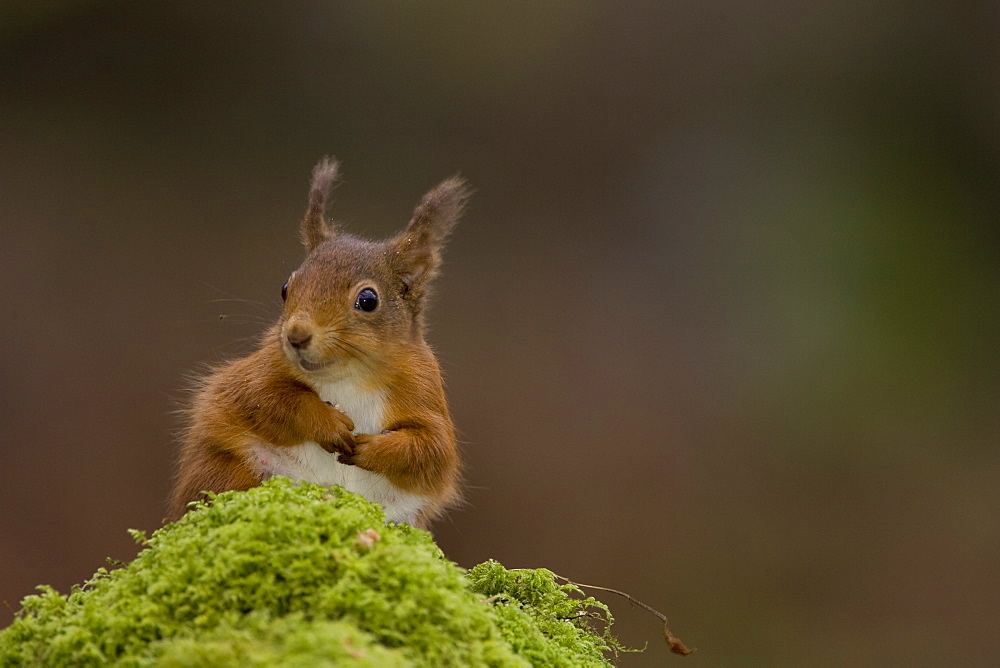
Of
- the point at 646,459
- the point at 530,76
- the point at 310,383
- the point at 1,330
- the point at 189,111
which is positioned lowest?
the point at 310,383

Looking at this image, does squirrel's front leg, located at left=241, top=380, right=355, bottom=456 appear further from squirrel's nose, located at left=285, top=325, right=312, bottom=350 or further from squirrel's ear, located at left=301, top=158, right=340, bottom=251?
squirrel's ear, located at left=301, top=158, right=340, bottom=251

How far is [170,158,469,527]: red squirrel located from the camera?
7.75ft

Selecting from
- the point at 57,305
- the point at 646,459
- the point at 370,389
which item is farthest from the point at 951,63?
the point at 57,305

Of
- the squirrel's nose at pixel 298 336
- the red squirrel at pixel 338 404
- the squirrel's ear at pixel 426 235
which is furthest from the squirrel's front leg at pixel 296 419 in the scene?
the squirrel's ear at pixel 426 235

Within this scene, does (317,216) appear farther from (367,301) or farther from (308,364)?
(308,364)

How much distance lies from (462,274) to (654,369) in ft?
4.89

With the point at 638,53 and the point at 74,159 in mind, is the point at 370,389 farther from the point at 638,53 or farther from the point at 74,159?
the point at 638,53

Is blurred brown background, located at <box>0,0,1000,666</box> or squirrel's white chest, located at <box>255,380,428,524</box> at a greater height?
blurred brown background, located at <box>0,0,1000,666</box>

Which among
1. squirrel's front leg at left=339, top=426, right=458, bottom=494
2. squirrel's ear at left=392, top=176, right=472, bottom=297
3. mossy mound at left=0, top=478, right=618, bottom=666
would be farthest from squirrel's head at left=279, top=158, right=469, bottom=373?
mossy mound at left=0, top=478, right=618, bottom=666

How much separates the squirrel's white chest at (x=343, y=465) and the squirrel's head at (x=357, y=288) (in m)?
0.09

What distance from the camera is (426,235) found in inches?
106

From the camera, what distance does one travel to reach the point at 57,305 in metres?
6.02

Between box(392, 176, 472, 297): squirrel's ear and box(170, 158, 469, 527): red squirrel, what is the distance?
13 mm

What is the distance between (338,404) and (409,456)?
0.83ft
